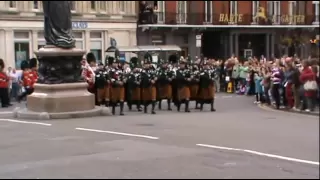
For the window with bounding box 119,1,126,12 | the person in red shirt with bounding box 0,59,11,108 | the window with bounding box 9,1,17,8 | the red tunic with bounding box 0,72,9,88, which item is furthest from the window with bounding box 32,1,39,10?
the red tunic with bounding box 0,72,9,88

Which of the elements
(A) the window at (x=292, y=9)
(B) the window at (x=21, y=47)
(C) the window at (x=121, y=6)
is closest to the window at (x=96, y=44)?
(C) the window at (x=121, y=6)

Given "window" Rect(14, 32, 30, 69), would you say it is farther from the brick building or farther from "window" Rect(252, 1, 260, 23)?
"window" Rect(252, 1, 260, 23)

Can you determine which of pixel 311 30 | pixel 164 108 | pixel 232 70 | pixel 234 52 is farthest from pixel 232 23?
pixel 164 108

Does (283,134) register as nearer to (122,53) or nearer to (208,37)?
(122,53)

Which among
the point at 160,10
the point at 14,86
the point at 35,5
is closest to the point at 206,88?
the point at 14,86

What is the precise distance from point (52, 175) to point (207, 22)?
42146 millimetres

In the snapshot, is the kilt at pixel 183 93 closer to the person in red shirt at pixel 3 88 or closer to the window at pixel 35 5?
the person in red shirt at pixel 3 88

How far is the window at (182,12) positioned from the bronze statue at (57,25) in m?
30.7

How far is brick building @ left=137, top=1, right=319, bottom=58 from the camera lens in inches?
1930

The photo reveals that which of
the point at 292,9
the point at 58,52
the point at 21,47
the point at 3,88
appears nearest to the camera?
the point at 58,52

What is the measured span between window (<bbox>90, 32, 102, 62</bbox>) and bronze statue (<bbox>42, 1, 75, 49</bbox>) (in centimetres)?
2487

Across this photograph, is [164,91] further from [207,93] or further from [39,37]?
[39,37]

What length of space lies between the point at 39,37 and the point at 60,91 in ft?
77.7

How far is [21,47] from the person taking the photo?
4034 centimetres
